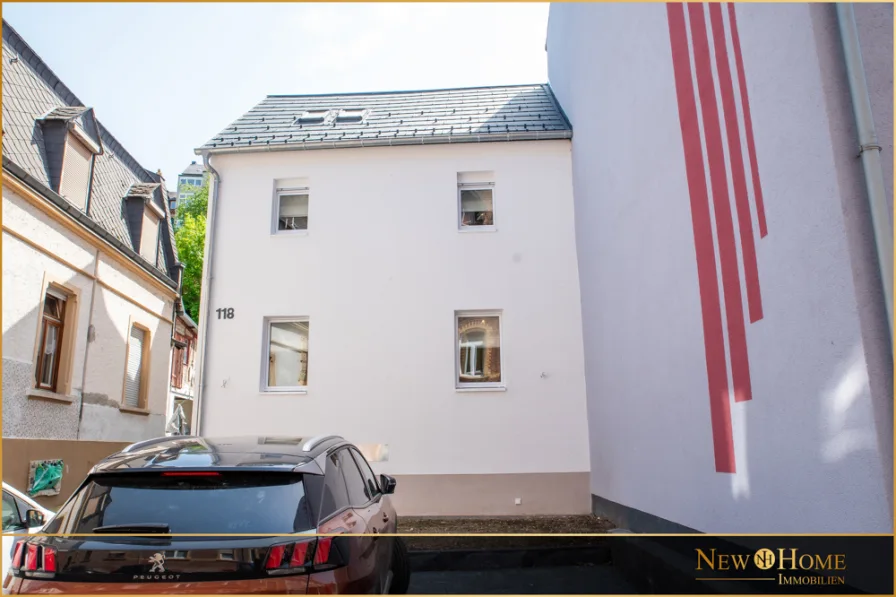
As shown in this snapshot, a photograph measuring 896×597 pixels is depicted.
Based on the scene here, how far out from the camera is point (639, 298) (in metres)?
7.43

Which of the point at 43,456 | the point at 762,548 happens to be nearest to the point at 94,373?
Answer: the point at 43,456

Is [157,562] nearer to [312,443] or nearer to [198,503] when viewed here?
[198,503]

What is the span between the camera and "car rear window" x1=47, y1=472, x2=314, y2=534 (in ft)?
10.0

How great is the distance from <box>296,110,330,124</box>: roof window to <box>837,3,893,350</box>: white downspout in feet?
34.3

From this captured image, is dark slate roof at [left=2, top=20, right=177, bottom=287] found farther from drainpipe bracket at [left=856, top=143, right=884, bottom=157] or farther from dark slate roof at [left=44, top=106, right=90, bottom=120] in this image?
drainpipe bracket at [left=856, top=143, right=884, bottom=157]

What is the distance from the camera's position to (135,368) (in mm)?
11508

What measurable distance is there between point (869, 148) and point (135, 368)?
1144cm

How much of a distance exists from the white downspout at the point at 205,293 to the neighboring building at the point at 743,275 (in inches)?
256

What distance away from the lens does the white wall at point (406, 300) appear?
33.8 feet

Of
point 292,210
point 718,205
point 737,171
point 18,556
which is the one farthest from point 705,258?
point 292,210

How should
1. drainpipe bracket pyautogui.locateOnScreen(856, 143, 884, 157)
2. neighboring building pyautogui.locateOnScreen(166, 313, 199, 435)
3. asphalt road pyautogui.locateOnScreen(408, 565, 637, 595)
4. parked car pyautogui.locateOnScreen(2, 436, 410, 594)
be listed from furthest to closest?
neighboring building pyautogui.locateOnScreen(166, 313, 199, 435) < asphalt road pyautogui.locateOnScreen(408, 565, 637, 595) < drainpipe bracket pyautogui.locateOnScreen(856, 143, 884, 157) < parked car pyautogui.locateOnScreen(2, 436, 410, 594)

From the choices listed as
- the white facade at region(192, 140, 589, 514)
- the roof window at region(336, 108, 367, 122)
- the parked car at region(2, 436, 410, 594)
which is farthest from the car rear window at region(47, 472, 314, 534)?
the roof window at region(336, 108, 367, 122)

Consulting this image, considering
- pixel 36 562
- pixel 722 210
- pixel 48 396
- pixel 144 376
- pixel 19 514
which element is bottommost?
pixel 19 514

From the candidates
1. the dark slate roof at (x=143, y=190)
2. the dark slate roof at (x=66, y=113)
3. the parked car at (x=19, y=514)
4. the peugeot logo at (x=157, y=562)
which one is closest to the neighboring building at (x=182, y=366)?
the dark slate roof at (x=143, y=190)
